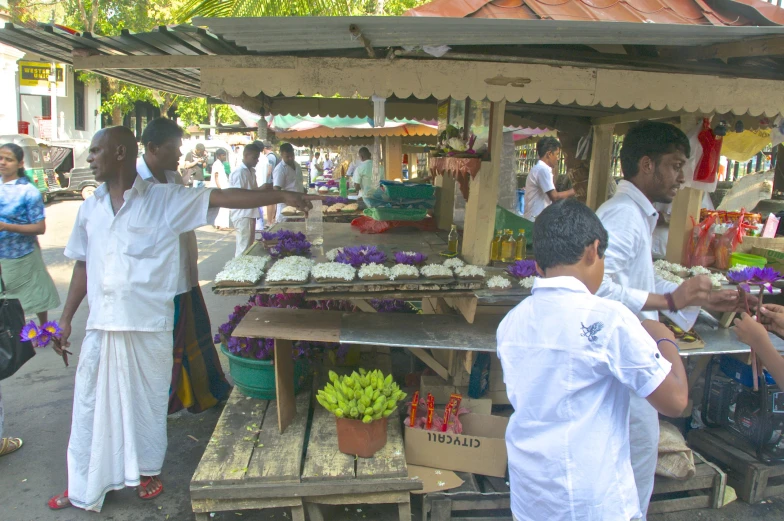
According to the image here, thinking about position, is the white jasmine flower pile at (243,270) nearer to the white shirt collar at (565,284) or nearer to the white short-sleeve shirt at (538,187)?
the white shirt collar at (565,284)

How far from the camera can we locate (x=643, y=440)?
7.37 ft

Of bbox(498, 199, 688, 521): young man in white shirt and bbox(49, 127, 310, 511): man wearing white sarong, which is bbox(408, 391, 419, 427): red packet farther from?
bbox(498, 199, 688, 521): young man in white shirt

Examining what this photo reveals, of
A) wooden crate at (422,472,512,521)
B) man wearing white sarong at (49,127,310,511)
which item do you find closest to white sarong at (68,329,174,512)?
man wearing white sarong at (49,127,310,511)

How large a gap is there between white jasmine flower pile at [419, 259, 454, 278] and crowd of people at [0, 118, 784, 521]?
87cm

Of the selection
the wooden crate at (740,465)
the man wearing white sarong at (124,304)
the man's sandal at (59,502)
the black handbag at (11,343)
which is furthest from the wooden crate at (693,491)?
the black handbag at (11,343)

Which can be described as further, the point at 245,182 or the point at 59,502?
the point at 245,182

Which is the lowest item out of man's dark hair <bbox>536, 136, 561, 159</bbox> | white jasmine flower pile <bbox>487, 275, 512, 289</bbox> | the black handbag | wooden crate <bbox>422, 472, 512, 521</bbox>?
wooden crate <bbox>422, 472, 512, 521</bbox>

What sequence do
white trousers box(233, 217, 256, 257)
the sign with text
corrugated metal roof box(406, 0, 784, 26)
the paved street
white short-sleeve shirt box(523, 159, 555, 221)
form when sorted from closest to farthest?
1. corrugated metal roof box(406, 0, 784, 26)
2. the paved street
3. white short-sleeve shirt box(523, 159, 555, 221)
4. white trousers box(233, 217, 256, 257)
5. the sign with text

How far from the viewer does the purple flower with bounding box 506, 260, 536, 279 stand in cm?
343

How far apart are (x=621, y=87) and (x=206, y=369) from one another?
3.39 meters

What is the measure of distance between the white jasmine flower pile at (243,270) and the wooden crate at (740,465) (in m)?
2.99

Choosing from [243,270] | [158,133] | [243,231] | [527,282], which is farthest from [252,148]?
[527,282]

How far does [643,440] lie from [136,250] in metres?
2.57

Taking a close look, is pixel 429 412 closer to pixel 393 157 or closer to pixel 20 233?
pixel 20 233
